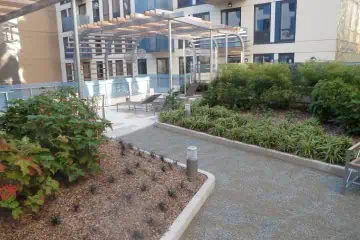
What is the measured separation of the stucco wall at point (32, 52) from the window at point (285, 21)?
15417 mm

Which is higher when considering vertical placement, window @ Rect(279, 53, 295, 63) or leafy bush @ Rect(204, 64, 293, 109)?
window @ Rect(279, 53, 295, 63)

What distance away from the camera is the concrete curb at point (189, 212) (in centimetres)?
327

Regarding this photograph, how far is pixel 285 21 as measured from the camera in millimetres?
16953

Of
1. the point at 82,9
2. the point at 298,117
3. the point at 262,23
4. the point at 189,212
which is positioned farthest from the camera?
the point at 82,9

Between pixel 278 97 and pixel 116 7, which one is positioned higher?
pixel 116 7

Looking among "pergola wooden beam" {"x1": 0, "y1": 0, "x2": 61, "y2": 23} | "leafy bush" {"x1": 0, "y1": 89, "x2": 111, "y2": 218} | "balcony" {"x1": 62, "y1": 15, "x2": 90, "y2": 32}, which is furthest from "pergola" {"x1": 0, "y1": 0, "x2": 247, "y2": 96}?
"balcony" {"x1": 62, "y1": 15, "x2": 90, "y2": 32}

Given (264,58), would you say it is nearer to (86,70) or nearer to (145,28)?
(145,28)

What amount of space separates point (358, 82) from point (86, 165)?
21.5 ft

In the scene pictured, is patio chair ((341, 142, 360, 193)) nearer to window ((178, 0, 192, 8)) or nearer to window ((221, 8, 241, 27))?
window ((221, 8, 241, 27))

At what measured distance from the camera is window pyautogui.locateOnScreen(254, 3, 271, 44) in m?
17.5

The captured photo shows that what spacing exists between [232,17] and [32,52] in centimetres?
1376

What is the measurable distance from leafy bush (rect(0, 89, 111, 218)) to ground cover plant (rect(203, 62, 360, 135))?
5456 mm

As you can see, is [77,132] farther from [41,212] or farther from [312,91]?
[312,91]

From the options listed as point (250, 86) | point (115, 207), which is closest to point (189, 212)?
point (115, 207)
